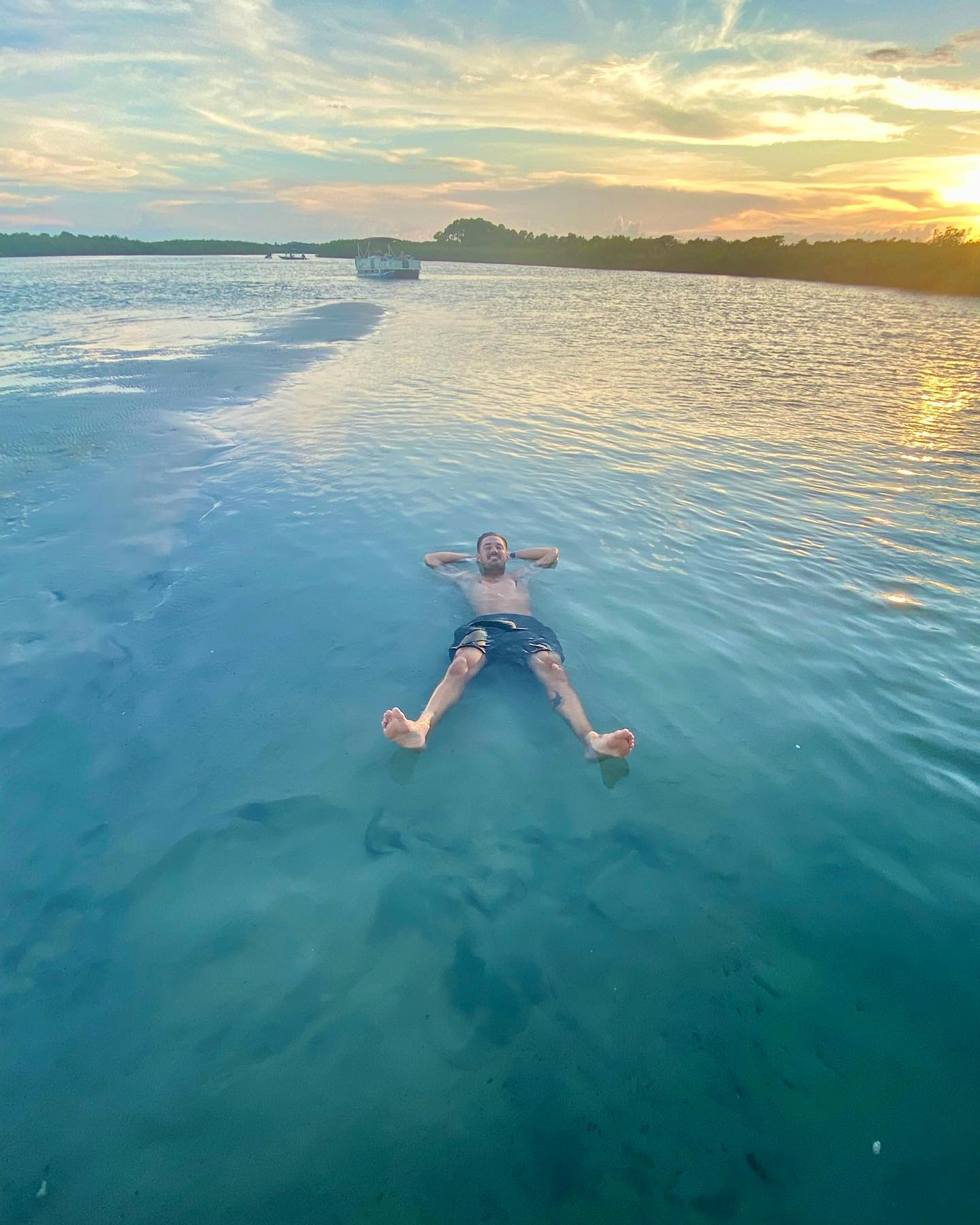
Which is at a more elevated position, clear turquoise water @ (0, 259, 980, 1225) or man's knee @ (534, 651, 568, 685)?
man's knee @ (534, 651, 568, 685)

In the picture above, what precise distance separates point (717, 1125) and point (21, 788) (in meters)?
5.49

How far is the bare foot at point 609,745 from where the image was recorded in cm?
511

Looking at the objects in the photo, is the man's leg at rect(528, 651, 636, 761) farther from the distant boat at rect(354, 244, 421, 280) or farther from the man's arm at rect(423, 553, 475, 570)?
the distant boat at rect(354, 244, 421, 280)

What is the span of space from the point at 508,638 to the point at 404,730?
174cm

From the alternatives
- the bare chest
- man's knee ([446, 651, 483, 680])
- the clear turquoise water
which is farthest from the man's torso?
man's knee ([446, 651, 483, 680])

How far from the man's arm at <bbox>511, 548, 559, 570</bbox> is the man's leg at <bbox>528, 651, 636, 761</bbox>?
215cm

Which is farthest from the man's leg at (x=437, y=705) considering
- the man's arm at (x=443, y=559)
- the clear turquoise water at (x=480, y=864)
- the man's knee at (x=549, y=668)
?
the man's arm at (x=443, y=559)

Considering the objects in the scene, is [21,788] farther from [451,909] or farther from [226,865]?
[451,909]

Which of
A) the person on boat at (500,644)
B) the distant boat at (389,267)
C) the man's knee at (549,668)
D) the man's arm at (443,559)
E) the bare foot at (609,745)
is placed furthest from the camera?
the distant boat at (389,267)

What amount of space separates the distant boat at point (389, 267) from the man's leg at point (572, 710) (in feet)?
256

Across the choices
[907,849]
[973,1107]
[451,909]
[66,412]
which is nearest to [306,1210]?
[451,909]

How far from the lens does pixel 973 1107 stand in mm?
3369

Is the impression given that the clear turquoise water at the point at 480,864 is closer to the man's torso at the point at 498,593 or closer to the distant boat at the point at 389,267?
the man's torso at the point at 498,593

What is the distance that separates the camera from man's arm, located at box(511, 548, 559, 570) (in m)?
8.29
